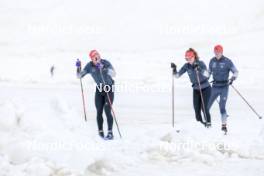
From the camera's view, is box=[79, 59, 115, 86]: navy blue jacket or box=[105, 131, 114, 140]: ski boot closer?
box=[79, 59, 115, 86]: navy blue jacket

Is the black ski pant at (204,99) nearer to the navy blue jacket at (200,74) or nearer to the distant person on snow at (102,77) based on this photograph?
the navy blue jacket at (200,74)

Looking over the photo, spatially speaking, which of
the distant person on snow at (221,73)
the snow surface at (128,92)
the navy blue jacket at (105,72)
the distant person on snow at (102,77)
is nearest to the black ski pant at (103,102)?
the distant person on snow at (102,77)

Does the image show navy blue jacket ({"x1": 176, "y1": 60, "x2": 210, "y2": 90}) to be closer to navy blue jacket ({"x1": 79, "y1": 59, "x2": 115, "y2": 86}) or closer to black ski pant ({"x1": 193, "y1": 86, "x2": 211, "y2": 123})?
black ski pant ({"x1": 193, "y1": 86, "x2": 211, "y2": 123})

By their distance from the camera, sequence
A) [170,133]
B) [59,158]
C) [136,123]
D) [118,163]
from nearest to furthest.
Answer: [59,158]
[118,163]
[170,133]
[136,123]

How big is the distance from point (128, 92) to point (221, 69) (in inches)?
390

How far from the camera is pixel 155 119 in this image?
13.0 metres

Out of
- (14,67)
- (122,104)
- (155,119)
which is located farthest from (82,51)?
(155,119)

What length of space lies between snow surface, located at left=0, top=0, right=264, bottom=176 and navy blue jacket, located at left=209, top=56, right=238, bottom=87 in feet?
2.96

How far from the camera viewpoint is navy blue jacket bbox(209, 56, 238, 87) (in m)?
9.86

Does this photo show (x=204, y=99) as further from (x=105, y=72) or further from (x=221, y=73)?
(x=105, y=72)

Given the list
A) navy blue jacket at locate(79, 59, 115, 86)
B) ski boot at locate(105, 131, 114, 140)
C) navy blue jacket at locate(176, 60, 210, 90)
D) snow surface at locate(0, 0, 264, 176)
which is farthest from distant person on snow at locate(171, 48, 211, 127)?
ski boot at locate(105, 131, 114, 140)

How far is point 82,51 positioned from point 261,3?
54.3ft

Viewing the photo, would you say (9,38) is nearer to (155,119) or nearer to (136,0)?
(136,0)

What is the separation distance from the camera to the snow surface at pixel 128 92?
7062 mm
